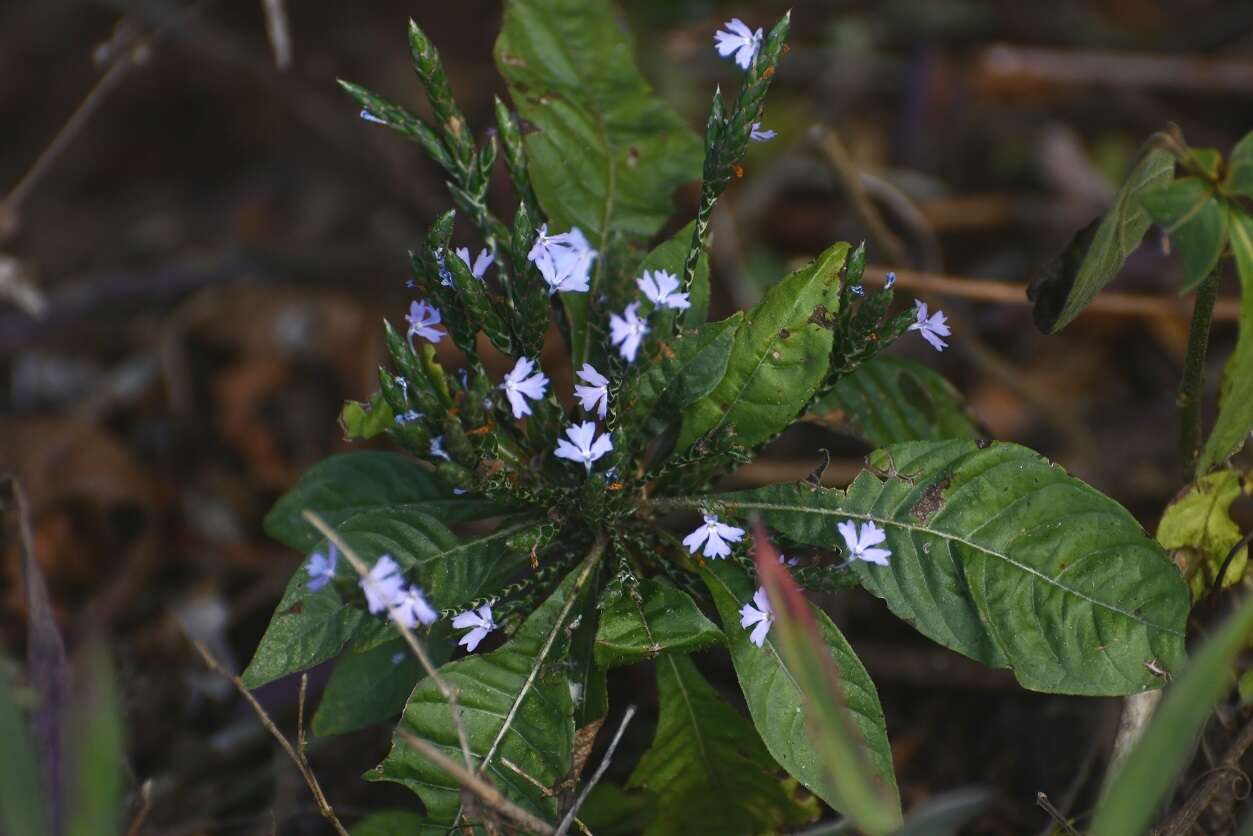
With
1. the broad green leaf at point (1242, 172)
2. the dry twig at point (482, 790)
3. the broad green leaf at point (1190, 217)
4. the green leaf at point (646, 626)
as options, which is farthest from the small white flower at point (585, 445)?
the broad green leaf at point (1242, 172)

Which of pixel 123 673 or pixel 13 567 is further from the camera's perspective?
pixel 13 567

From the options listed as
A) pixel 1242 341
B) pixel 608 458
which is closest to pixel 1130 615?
pixel 1242 341

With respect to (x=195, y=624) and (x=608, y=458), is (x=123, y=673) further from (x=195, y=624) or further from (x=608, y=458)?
(x=608, y=458)

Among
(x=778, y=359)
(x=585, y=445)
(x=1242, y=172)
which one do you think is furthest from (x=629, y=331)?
(x=1242, y=172)

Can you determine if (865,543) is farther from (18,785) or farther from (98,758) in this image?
(18,785)

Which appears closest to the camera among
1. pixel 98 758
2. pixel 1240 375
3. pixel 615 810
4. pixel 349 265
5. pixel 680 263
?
pixel 98 758

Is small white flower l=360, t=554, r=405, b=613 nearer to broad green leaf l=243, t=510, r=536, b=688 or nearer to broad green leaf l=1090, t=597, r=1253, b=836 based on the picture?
broad green leaf l=243, t=510, r=536, b=688

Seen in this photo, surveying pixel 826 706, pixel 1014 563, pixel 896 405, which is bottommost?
pixel 1014 563
